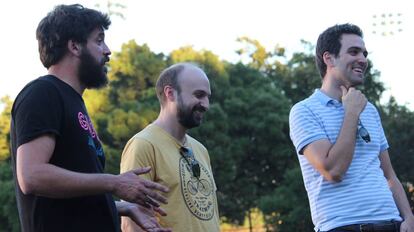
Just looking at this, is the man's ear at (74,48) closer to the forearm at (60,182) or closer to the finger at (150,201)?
the forearm at (60,182)

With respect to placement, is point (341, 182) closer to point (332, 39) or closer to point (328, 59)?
point (328, 59)

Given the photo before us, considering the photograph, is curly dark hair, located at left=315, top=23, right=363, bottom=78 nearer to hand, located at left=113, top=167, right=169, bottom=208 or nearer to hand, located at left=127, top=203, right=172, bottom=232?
hand, located at left=127, top=203, right=172, bottom=232

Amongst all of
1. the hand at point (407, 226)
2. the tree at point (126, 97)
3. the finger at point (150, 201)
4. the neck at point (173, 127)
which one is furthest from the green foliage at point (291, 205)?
the finger at point (150, 201)

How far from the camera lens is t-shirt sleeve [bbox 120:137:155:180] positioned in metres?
4.27

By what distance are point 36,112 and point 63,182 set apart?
0.34 metres

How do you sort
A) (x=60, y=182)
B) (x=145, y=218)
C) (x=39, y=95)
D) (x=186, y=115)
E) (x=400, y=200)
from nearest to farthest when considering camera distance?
1. (x=60, y=182)
2. (x=39, y=95)
3. (x=145, y=218)
4. (x=400, y=200)
5. (x=186, y=115)

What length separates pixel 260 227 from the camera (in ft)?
105

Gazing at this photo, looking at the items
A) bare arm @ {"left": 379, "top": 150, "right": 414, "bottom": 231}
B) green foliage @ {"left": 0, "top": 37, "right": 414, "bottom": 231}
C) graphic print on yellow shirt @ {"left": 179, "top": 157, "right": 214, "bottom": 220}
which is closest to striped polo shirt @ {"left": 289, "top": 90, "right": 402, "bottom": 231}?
bare arm @ {"left": 379, "top": 150, "right": 414, "bottom": 231}

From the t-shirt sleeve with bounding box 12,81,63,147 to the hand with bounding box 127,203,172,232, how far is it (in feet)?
2.29

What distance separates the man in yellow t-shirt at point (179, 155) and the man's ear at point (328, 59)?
0.84 meters

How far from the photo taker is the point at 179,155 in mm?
4504

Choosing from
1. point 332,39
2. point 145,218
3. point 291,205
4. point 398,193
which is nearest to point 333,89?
point 332,39

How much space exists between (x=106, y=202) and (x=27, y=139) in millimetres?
529

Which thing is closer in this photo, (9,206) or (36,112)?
(36,112)
